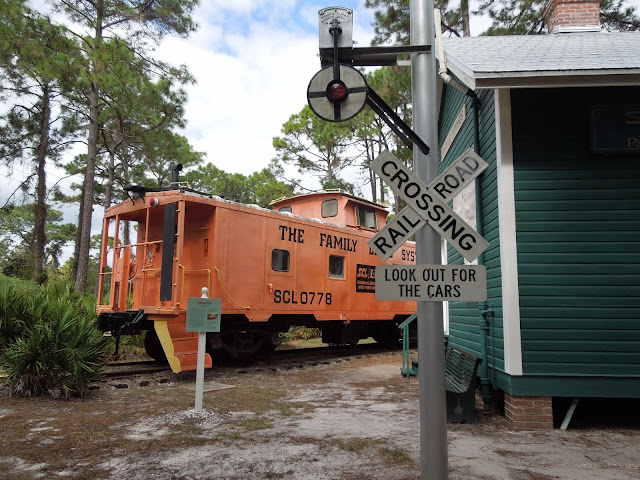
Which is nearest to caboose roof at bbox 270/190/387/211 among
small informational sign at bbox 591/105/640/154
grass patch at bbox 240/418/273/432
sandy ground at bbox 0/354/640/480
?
sandy ground at bbox 0/354/640/480

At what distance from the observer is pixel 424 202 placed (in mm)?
2969

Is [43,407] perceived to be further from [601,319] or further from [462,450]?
[601,319]

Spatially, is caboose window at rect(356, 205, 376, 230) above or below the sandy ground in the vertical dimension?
above

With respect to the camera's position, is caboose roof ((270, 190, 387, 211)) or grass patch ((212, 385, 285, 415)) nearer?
grass patch ((212, 385, 285, 415))

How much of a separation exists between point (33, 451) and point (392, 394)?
4.52 m

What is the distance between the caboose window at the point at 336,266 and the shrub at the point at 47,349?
17.8ft

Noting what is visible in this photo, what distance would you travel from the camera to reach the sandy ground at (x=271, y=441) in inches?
147

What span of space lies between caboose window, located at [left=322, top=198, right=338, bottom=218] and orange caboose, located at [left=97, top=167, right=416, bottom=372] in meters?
0.69

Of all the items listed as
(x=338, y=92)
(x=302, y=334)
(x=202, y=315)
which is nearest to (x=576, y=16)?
(x=338, y=92)

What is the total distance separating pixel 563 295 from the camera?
16.6 feet

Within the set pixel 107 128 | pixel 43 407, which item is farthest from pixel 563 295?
pixel 107 128

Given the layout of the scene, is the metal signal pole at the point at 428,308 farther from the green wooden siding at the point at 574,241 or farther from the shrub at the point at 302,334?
the shrub at the point at 302,334

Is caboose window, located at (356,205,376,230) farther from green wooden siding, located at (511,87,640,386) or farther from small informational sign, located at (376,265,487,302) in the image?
small informational sign, located at (376,265,487,302)

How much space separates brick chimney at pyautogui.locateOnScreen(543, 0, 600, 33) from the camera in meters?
8.27
